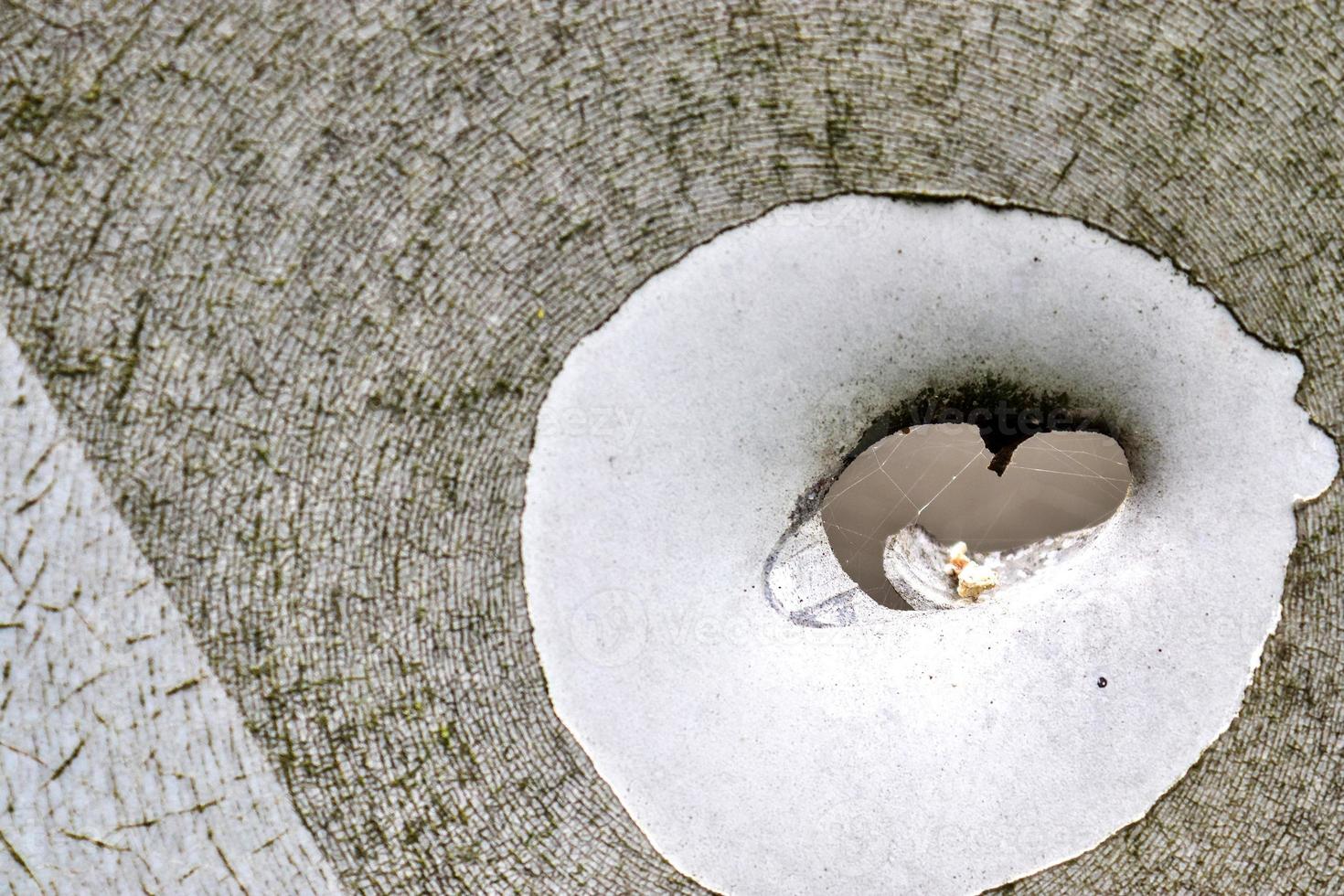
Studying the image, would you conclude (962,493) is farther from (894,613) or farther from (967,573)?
(894,613)

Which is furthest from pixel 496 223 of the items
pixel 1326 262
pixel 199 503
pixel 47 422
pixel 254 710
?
pixel 1326 262

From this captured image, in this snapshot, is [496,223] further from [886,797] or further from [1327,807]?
[1327,807]

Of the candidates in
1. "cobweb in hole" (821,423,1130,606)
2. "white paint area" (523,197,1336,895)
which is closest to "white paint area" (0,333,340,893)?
"white paint area" (523,197,1336,895)

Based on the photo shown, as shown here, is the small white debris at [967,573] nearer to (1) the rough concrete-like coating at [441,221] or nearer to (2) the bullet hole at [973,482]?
(2) the bullet hole at [973,482]

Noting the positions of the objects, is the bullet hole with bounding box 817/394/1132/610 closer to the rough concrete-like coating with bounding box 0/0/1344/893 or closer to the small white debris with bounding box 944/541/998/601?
the small white debris with bounding box 944/541/998/601

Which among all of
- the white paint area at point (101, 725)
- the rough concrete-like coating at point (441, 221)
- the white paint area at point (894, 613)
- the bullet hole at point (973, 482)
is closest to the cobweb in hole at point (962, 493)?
the bullet hole at point (973, 482)

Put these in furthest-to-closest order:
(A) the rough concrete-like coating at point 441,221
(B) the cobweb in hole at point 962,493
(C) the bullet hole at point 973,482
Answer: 1. (B) the cobweb in hole at point 962,493
2. (C) the bullet hole at point 973,482
3. (A) the rough concrete-like coating at point 441,221
